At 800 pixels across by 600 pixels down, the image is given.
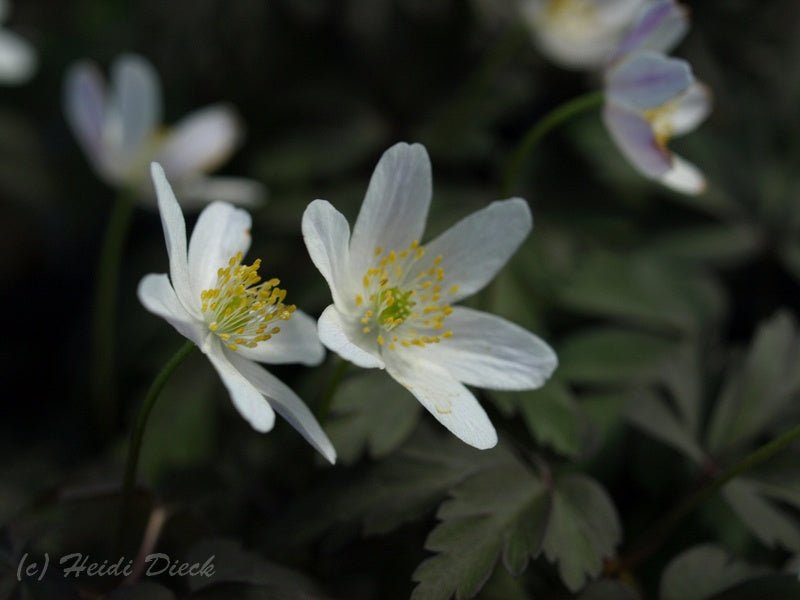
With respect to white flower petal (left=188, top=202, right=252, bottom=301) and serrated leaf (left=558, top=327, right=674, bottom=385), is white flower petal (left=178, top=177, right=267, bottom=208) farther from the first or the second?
serrated leaf (left=558, top=327, right=674, bottom=385)

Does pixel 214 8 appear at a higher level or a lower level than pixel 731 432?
higher

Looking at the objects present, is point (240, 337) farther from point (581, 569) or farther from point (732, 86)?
point (732, 86)

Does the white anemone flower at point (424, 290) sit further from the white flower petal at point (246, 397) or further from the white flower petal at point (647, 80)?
the white flower petal at point (647, 80)

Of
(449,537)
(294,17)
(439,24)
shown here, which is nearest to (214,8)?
(294,17)

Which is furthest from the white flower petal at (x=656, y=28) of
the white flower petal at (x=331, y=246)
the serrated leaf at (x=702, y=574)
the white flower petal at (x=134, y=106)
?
the white flower petal at (x=134, y=106)

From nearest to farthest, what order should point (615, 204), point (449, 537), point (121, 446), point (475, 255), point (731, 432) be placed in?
1. point (449, 537)
2. point (475, 255)
3. point (731, 432)
4. point (121, 446)
5. point (615, 204)

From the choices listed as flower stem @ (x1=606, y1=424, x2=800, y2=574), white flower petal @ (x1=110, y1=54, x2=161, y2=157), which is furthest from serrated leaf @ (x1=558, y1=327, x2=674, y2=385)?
white flower petal @ (x1=110, y1=54, x2=161, y2=157)

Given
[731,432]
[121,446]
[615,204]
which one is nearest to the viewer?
[731,432]

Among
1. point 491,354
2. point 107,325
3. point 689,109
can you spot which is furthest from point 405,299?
point 107,325

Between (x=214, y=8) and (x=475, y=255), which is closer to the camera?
(x=475, y=255)
